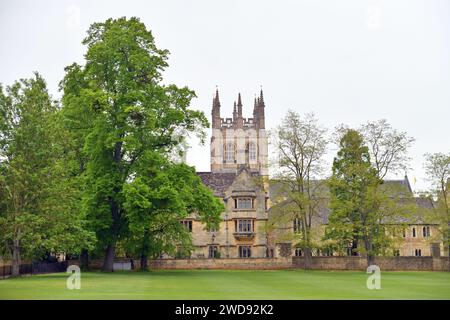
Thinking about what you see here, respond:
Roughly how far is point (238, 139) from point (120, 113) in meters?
77.8

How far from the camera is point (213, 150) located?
121 metres

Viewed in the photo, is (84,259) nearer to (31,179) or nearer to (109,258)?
(109,258)

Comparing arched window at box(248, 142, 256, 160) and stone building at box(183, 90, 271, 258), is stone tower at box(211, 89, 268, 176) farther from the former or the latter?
stone building at box(183, 90, 271, 258)

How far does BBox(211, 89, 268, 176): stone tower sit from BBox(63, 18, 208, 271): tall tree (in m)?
72.3

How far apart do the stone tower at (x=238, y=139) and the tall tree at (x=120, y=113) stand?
72.3m

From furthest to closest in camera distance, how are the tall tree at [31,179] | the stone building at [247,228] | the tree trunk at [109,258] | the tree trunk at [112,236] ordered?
the stone building at [247,228]
the tree trunk at [112,236]
the tree trunk at [109,258]
the tall tree at [31,179]

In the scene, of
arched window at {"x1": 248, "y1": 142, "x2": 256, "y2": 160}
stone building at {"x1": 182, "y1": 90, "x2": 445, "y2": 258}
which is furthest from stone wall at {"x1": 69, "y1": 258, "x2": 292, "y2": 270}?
arched window at {"x1": 248, "y1": 142, "x2": 256, "y2": 160}

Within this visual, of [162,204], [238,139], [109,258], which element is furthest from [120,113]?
[238,139]

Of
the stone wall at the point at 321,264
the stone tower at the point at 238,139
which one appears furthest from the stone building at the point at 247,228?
the stone tower at the point at 238,139

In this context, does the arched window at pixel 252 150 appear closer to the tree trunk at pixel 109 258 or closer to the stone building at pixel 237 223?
the stone building at pixel 237 223

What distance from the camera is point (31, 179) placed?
37.2 meters

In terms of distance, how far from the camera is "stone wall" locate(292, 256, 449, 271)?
58.9m

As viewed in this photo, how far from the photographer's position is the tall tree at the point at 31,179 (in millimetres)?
36781
